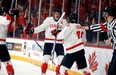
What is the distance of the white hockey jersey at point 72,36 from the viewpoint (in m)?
4.39

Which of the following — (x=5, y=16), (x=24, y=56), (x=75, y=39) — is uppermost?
(x=5, y=16)

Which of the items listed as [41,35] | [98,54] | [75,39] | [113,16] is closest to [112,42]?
[113,16]

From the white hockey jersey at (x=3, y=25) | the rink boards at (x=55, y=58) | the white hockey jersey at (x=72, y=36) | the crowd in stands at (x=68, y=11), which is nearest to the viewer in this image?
the white hockey jersey at (x=72, y=36)

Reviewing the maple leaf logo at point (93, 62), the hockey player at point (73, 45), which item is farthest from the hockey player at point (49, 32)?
the hockey player at point (73, 45)

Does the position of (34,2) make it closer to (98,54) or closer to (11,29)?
(11,29)

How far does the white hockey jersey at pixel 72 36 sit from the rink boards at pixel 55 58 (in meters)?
0.67

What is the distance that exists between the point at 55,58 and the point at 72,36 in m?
2.40

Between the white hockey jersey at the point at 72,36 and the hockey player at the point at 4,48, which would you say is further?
the hockey player at the point at 4,48

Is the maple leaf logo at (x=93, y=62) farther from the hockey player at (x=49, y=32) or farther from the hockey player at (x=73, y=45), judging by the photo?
the hockey player at (x=73, y=45)

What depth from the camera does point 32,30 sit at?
5.25 meters

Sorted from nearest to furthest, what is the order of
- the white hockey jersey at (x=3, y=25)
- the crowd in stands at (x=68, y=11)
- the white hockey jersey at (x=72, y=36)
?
the white hockey jersey at (x=72, y=36) < the white hockey jersey at (x=3, y=25) < the crowd in stands at (x=68, y=11)

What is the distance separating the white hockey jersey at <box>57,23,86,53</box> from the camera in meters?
4.39

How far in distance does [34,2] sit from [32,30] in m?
3.21

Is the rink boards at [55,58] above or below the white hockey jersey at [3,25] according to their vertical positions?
below
